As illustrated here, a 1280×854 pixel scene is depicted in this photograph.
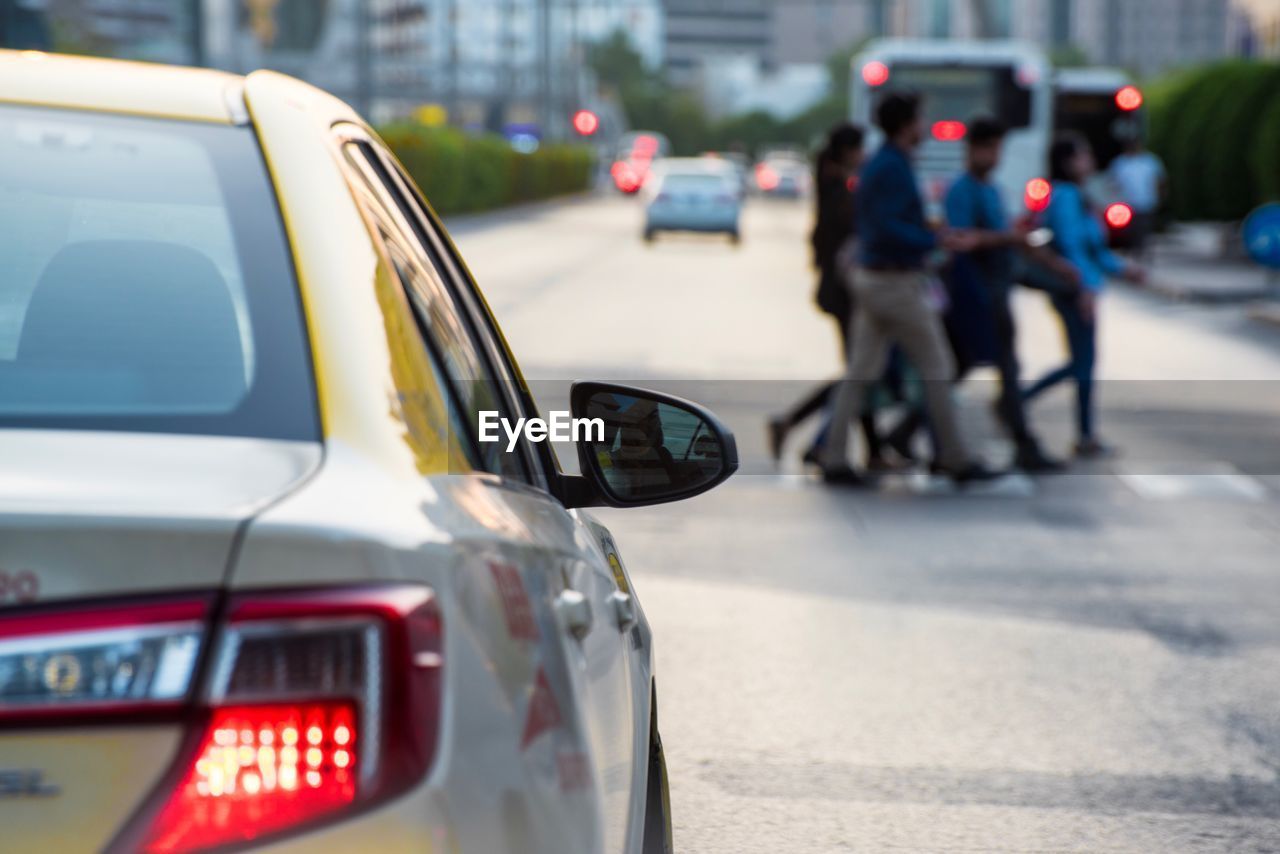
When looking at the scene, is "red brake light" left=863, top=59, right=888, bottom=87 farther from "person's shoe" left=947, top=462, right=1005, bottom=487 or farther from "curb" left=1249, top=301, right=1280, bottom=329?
"person's shoe" left=947, top=462, right=1005, bottom=487

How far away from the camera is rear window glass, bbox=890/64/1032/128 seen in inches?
1198

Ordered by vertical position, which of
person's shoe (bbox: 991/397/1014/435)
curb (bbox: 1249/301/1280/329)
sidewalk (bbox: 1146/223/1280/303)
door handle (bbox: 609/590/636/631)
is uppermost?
door handle (bbox: 609/590/636/631)

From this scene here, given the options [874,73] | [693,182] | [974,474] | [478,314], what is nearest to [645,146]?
[693,182]

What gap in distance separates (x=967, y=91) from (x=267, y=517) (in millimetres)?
29683

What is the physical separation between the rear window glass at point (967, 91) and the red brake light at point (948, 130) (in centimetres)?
9

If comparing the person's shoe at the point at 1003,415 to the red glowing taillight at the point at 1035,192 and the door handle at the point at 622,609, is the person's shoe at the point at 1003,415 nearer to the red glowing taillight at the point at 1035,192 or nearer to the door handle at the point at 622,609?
the door handle at the point at 622,609

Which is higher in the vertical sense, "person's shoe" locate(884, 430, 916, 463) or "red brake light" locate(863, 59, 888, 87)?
"red brake light" locate(863, 59, 888, 87)

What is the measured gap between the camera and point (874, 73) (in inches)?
1172

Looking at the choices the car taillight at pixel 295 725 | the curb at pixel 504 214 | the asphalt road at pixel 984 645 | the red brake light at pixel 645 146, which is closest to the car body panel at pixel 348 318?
the car taillight at pixel 295 725

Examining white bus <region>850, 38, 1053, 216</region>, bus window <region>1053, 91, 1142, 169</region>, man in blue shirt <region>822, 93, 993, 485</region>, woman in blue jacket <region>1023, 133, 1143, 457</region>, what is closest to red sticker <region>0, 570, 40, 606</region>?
man in blue shirt <region>822, 93, 993, 485</region>

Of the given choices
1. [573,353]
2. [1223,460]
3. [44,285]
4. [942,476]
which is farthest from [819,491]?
[44,285]

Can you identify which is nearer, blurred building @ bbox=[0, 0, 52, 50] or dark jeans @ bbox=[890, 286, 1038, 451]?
dark jeans @ bbox=[890, 286, 1038, 451]

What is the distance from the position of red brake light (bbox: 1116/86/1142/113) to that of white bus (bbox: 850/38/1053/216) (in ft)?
24.6

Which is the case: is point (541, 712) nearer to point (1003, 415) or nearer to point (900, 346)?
point (900, 346)
